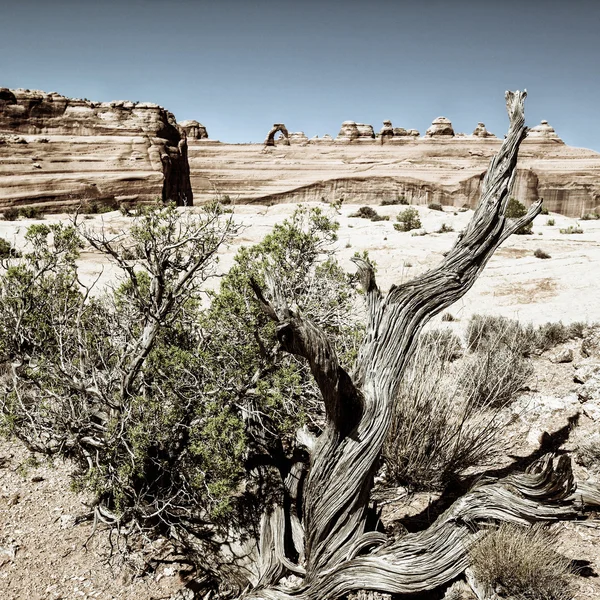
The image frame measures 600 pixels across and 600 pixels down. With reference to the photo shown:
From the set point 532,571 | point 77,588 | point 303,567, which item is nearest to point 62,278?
point 77,588

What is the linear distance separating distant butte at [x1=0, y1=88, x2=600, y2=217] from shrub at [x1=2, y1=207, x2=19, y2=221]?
542mm

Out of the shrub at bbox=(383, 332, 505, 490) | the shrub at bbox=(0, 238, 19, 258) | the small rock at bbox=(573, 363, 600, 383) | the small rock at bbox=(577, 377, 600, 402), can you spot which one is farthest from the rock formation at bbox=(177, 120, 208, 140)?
the shrub at bbox=(383, 332, 505, 490)

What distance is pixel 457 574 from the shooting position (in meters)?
2.61

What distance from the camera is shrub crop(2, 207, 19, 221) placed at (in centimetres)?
2150

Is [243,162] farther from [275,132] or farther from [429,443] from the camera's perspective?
[429,443]

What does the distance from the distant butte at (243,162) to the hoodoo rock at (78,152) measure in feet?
0.19

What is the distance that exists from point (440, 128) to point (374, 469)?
53.3m

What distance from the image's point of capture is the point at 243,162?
44.8m

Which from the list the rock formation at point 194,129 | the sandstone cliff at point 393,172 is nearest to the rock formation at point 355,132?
the sandstone cliff at point 393,172

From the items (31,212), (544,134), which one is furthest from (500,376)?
(544,134)

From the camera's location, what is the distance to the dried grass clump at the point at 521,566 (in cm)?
233

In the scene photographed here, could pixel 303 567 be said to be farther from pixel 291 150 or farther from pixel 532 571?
pixel 291 150

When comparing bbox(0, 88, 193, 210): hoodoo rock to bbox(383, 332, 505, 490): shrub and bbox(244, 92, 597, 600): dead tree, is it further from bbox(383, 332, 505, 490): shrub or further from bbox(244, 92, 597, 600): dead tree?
bbox(244, 92, 597, 600): dead tree

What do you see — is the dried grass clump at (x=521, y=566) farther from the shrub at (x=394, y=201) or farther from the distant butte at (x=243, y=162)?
the shrub at (x=394, y=201)
